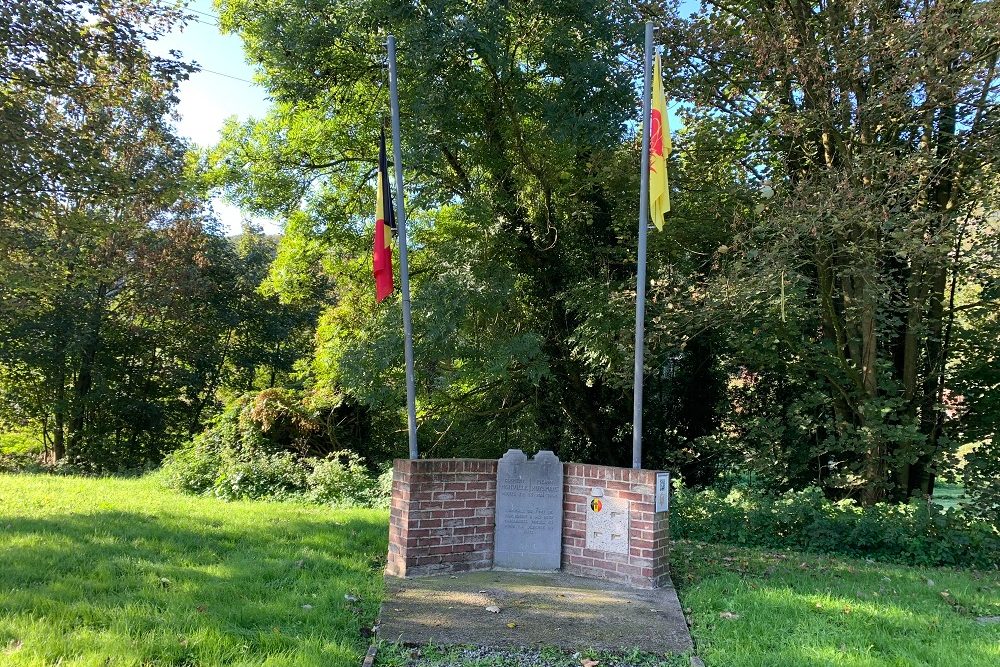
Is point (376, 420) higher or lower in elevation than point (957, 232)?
lower

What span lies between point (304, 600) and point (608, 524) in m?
2.74

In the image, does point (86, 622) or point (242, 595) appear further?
point (242, 595)

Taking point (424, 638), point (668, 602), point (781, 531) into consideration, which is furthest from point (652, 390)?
point (424, 638)

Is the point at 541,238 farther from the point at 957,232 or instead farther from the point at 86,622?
the point at 86,622

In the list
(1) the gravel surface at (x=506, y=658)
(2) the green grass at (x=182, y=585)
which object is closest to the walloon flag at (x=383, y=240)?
(2) the green grass at (x=182, y=585)

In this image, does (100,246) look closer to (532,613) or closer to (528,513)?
(528,513)

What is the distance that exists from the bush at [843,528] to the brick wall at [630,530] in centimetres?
301

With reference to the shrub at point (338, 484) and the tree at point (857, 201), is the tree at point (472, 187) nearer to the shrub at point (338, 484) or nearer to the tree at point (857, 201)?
the shrub at point (338, 484)

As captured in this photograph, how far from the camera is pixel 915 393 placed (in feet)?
33.8

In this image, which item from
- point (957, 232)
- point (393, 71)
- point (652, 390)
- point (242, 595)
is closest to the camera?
point (242, 595)

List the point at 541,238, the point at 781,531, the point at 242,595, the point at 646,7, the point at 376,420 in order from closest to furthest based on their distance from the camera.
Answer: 1. the point at 242,595
2. the point at 781,531
3. the point at 646,7
4. the point at 541,238
5. the point at 376,420

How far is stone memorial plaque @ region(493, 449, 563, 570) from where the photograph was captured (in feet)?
21.7

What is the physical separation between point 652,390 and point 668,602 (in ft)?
25.4

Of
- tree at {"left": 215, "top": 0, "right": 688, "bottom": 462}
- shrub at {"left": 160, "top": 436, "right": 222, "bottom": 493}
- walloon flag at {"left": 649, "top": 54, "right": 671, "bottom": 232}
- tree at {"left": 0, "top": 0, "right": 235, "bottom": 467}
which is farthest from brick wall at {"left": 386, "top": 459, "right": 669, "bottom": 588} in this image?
shrub at {"left": 160, "top": 436, "right": 222, "bottom": 493}
